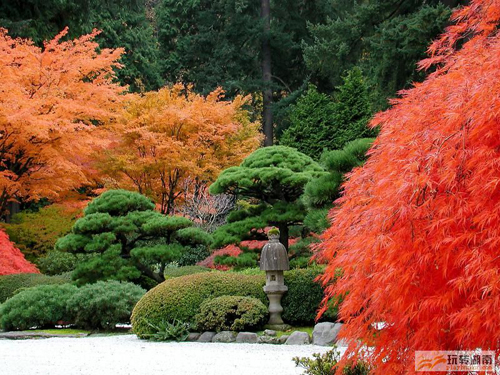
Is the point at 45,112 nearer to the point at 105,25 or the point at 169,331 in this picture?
the point at 105,25

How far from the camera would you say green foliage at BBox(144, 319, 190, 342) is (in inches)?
324

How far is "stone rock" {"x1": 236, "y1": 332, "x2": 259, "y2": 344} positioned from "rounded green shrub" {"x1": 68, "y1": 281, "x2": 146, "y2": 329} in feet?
7.84

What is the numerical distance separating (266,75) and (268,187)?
12779 mm

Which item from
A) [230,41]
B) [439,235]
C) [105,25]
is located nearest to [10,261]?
[105,25]

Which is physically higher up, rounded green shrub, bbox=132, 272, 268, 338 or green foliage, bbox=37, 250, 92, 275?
green foliage, bbox=37, 250, 92, 275

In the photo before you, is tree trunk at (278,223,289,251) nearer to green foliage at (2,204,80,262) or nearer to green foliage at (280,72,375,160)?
green foliage at (280,72,375,160)

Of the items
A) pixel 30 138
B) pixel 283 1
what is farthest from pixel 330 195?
pixel 283 1

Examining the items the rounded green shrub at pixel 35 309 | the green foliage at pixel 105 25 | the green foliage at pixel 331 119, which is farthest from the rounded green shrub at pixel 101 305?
the green foliage at pixel 105 25

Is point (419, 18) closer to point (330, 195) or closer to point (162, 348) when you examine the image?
point (330, 195)

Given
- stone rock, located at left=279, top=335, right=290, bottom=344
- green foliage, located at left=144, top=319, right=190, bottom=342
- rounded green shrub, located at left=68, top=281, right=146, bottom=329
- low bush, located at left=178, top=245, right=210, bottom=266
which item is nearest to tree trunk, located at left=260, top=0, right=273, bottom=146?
low bush, located at left=178, top=245, right=210, bottom=266

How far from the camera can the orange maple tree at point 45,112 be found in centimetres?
1312

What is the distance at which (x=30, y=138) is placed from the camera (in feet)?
45.8

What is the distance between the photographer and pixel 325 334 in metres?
7.57

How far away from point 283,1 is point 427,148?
21914mm
